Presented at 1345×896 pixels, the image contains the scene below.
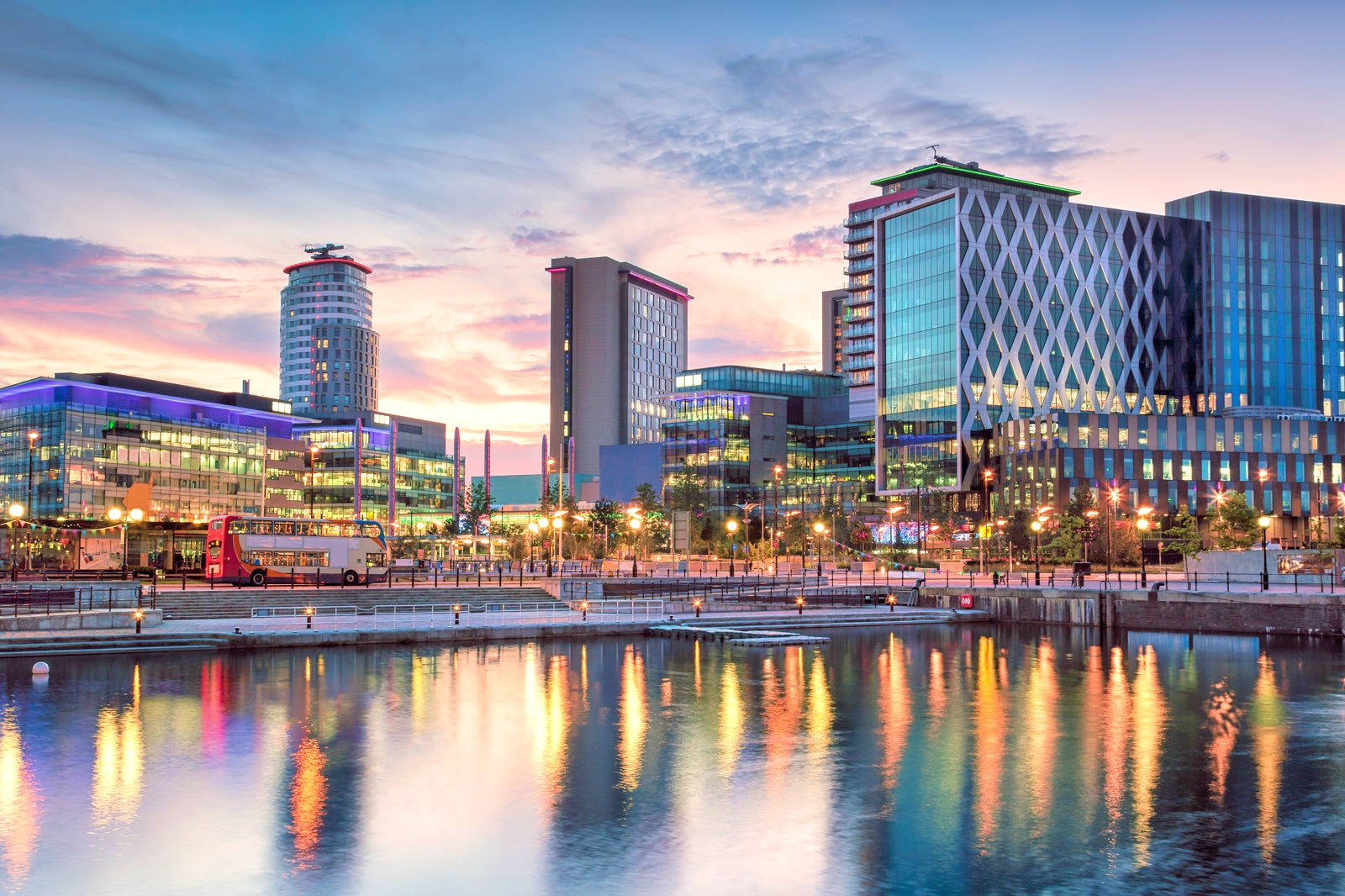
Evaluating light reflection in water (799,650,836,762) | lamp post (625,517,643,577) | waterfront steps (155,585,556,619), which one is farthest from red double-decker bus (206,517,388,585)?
lamp post (625,517,643,577)

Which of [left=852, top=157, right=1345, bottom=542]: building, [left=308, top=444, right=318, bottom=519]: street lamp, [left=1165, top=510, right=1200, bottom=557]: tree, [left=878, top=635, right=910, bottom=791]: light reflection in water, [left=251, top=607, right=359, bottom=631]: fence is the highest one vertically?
[left=852, top=157, right=1345, bottom=542]: building

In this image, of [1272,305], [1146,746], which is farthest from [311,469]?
[1272,305]

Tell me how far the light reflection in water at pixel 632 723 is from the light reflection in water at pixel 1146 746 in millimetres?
9608

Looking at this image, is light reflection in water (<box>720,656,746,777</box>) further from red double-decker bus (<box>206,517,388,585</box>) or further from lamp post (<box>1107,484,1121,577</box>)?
lamp post (<box>1107,484,1121,577</box>)

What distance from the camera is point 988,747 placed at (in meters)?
29.6

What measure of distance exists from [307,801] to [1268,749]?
22.2m

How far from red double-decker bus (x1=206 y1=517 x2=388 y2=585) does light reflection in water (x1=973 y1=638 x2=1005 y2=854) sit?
4024cm

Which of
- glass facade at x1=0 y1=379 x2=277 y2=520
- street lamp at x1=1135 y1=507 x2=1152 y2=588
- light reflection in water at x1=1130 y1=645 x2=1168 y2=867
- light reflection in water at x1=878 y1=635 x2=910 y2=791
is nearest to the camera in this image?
light reflection in water at x1=1130 y1=645 x2=1168 y2=867

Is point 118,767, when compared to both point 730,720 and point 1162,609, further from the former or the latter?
point 1162,609

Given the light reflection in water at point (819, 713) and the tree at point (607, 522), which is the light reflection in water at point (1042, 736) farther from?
the tree at point (607, 522)

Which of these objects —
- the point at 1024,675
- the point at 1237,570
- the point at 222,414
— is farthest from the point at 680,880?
the point at 222,414

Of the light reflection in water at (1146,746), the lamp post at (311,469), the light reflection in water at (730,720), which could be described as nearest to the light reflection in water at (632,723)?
the light reflection in water at (730,720)

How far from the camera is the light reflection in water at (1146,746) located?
21.3 m

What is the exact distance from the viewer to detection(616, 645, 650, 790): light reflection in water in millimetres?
26094
